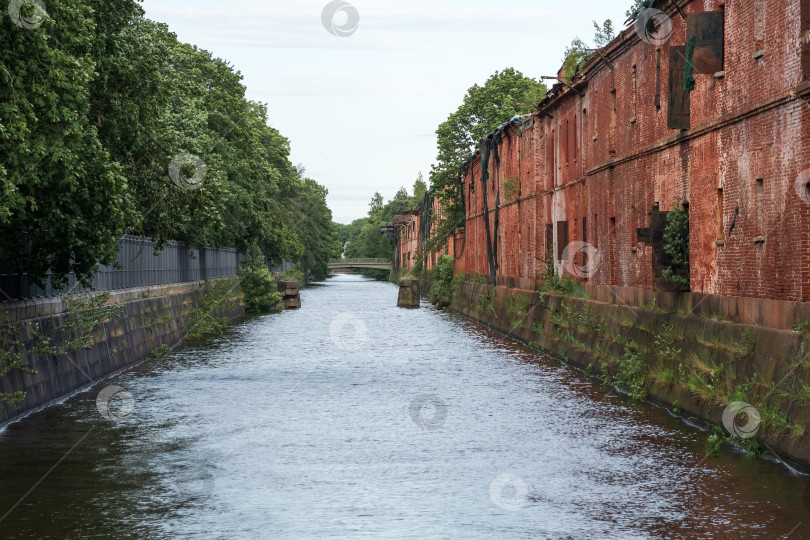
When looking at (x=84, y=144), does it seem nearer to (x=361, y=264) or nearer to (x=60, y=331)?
(x=60, y=331)

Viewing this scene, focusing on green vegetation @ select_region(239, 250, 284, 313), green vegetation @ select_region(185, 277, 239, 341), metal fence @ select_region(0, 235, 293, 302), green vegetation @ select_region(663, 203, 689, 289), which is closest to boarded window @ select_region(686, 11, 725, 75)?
green vegetation @ select_region(663, 203, 689, 289)

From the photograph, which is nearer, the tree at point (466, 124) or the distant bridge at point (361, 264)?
the tree at point (466, 124)

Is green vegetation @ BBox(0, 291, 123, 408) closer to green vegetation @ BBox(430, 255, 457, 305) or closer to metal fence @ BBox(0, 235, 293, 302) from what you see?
metal fence @ BBox(0, 235, 293, 302)

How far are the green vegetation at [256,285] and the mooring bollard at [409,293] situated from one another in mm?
9243

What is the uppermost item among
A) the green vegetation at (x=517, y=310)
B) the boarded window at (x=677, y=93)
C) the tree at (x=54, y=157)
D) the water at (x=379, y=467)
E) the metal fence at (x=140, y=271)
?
the boarded window at (x=677, y=93)

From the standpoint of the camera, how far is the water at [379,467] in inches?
386

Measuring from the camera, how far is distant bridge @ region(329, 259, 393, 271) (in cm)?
15800

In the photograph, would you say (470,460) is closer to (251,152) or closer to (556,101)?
(556,101)

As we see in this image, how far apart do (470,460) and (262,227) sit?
42254 mm

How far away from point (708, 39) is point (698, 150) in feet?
7.63

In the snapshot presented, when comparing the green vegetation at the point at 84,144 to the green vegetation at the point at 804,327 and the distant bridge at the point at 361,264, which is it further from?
the distant bridge at the point at 361,264

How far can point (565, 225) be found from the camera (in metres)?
35.7

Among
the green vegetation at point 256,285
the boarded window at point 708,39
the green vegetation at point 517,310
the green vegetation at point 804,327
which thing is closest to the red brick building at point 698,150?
the boarded window at point 708,39

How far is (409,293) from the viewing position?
62.3 m
